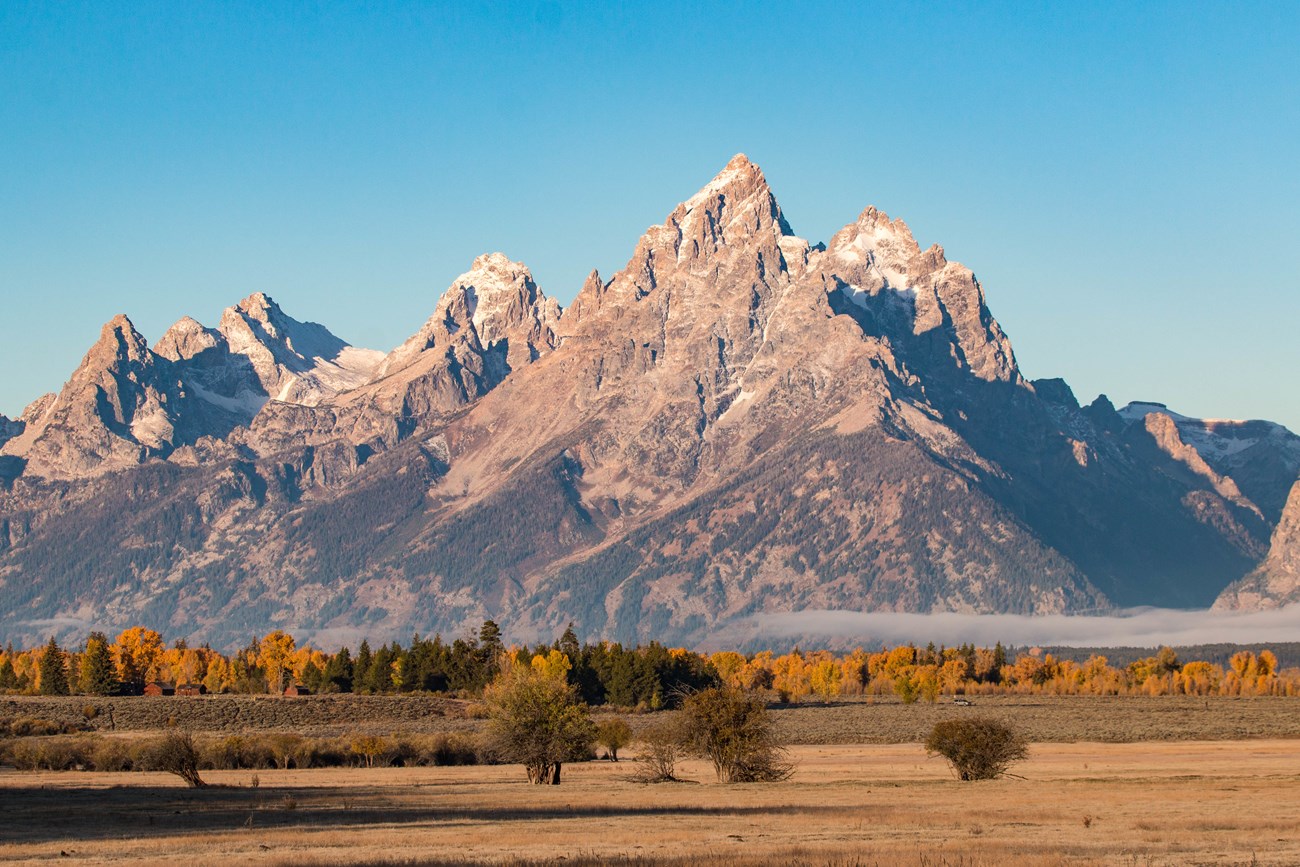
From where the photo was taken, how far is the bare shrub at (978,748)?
94.4m

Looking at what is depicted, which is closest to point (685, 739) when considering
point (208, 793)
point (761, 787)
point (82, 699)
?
point (761, 787)

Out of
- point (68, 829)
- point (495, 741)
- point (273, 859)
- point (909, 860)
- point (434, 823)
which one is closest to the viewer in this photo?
point (909, 860)

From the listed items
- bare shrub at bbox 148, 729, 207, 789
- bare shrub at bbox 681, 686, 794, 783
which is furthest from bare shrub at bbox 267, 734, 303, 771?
bare shrub at bbox 681, 686, 794, 783

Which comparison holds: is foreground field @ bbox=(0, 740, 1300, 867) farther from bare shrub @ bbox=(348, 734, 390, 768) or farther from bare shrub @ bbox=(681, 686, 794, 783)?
bare shrub @ bbox=(348, 734, 390, 768)

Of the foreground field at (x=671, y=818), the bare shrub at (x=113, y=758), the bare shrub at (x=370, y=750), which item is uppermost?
the bare shrub at (x=113, y=758)

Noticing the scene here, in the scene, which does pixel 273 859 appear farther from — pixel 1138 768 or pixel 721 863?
pixel 1138 768

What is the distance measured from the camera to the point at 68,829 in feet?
206

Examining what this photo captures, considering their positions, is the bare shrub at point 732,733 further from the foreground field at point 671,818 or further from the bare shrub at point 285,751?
the bare shrub at point 285,751

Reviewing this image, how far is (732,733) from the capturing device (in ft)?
313

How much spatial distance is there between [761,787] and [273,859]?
41.8 m

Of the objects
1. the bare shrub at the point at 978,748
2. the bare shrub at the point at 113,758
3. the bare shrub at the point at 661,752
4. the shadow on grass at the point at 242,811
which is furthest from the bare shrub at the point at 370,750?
the bare shrub at the point at 978,748

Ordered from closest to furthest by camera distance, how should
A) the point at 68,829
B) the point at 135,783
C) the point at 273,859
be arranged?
1. the point at 273,859
2. the point at 68,829
3. the point at 135,783

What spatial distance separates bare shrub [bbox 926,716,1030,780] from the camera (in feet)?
310

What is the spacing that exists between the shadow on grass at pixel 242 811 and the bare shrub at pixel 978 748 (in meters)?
23.8
